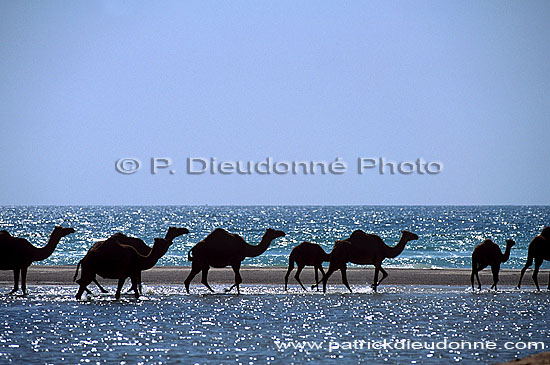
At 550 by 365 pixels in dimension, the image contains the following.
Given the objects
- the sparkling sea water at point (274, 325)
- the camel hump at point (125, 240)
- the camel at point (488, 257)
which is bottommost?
the sparkling sea water at point (274, 325)

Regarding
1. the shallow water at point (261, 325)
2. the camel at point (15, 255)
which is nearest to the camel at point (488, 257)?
the shallow water at point (261, 325)

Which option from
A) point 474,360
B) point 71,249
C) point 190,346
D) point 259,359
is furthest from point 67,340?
point 71,249

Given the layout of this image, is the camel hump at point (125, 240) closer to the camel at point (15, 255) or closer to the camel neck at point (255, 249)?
the camel at point (15, 255)

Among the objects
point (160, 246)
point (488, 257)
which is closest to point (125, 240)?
point (160, 246)

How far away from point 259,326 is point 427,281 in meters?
12.1

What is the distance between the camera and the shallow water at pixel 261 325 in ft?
40.8

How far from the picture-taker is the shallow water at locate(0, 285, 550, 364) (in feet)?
40.8

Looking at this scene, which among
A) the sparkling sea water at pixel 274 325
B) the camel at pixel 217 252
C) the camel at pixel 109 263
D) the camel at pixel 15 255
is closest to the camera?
the sparkling sea water at pixel 274 325

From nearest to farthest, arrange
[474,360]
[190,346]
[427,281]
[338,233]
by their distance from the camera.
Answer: [474,360] → [190,346] → [427,281] → [338,233]

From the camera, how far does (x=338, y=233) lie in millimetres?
82188

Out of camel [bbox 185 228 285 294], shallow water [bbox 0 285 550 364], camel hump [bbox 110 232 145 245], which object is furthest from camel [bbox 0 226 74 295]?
camel [bbox 185 228 285 294]

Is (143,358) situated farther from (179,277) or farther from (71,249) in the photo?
(71,249)

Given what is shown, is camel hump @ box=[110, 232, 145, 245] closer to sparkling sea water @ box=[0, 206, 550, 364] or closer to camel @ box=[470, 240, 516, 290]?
sparkling sea water @ box=[0, 206, 550, 364]

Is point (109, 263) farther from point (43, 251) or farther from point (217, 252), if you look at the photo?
point (217, 252)
